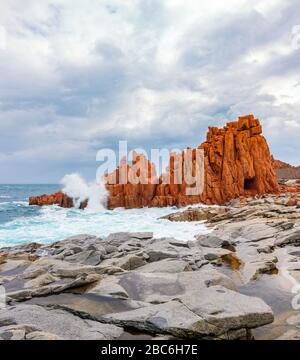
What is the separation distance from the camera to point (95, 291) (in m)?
9.82

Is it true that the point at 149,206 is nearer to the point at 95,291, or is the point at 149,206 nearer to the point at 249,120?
the point at 249,120

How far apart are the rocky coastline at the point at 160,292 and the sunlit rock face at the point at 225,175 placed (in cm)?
3369

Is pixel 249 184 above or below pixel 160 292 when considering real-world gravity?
above

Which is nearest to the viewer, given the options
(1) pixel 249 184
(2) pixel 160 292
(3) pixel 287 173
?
(2) pixel 160 292

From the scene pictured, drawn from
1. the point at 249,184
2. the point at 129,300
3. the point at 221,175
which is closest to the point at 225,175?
the point at 221,175

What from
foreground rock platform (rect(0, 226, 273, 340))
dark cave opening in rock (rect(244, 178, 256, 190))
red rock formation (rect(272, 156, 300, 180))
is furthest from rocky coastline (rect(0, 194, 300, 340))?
red rock formation (rect(272, 156, 300, 180))

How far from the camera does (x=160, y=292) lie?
9.71 metres

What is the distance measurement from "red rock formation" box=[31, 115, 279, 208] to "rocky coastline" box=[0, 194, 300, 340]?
111ft

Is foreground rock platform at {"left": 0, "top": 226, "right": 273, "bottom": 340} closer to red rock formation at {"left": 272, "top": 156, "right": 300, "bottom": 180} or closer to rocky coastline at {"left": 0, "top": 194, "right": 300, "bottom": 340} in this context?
rocky coastline at {"left": 0, "top": 194, "right": 300, "bottom": 340}

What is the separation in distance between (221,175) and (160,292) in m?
44.8

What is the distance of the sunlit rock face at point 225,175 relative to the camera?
5153cm

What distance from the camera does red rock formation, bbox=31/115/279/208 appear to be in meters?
51.6

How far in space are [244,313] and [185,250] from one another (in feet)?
27.3

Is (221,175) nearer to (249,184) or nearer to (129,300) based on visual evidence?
(249,184)
